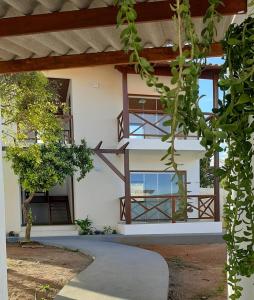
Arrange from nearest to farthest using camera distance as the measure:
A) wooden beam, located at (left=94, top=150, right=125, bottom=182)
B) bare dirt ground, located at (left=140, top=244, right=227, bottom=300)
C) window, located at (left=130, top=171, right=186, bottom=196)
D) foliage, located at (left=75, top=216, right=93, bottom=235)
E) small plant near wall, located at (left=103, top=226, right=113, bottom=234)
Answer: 1. bare dirt ground, located at (left=140, top=244, right=227, bottom=300)
2. wooden beam, located at (left=94, top=150, right=125, bottom=182)
3. foliage, located at (left=75, top=216, right=93, bottom=235)
4. small plant near wall, located at (left=103, top=226, right=113, bottom=234)
5. window, located at (left=130, top=171, right=186, bottom=196)

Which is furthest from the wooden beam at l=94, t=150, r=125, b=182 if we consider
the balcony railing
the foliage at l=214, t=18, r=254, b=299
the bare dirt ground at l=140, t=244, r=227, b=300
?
the foliage at l=214, t=18, r=254, b=299

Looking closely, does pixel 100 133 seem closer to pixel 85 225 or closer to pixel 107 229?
pixel 85 225

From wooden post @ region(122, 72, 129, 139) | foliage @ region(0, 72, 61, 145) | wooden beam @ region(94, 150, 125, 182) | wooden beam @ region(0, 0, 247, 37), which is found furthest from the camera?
wooden beam @ region(94, 150, 125, 182)

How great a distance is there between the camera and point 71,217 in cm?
1159

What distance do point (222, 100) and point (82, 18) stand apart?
5.36 feet

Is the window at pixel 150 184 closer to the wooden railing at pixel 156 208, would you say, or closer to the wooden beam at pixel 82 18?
the wooden railing at pixel 156 208

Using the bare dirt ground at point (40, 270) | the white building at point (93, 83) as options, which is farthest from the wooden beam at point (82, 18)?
the bare dirt ground at point (40, 270)

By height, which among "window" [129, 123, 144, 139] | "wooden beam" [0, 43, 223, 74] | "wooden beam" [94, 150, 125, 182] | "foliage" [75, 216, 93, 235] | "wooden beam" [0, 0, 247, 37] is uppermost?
"wooden beam" [0, 0, 247, 37]

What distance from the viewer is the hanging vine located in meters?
0.70

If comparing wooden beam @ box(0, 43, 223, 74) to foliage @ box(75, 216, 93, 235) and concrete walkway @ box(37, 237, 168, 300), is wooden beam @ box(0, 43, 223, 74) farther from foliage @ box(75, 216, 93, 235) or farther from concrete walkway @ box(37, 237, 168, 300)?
foliage @ box(75, 216, 93, 235)

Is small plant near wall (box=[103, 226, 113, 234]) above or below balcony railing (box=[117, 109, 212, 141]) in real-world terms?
below

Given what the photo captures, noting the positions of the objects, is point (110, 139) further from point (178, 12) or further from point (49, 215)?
point (178, 12)

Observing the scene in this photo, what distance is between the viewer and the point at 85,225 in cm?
1067

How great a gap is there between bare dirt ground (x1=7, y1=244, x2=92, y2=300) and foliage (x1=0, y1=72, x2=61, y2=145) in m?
2.23
